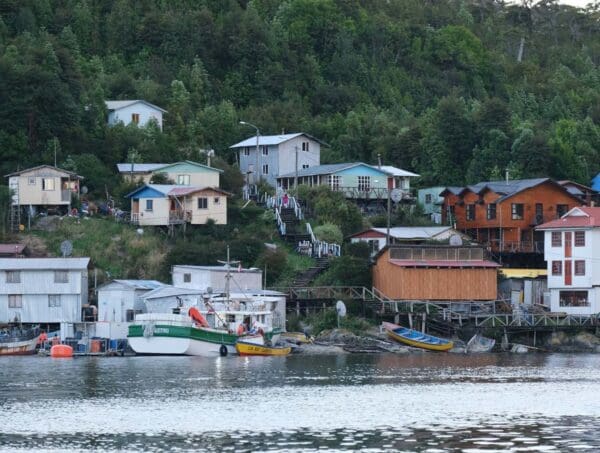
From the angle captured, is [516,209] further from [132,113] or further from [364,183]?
[132,113]

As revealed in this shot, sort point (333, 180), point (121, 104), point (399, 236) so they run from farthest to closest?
point (121, 104)
point (333, 180)
point (399, 236)

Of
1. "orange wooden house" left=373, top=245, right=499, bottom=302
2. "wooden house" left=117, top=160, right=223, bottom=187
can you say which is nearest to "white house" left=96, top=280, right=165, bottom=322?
"orange wooden house" left=373, top=245, right=499, bottom=302

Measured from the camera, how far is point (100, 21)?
124000 millimetres

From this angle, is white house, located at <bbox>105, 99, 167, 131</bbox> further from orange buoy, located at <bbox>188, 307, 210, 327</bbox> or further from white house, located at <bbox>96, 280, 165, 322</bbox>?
orange buoy, located at <bbox>188, 307, 210, 327</bbox>

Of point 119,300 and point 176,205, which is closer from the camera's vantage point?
point 119,300

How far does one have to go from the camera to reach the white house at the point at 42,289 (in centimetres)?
7956

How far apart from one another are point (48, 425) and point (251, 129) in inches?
2532

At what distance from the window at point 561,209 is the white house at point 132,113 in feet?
91.4

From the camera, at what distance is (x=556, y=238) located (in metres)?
85.7

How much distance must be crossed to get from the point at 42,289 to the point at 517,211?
3062 centimetres

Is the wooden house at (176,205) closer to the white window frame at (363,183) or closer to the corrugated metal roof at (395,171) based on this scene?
the white window frame at (363,183)

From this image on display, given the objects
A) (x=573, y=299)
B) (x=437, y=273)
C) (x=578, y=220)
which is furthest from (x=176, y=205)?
(x=573, y=299)

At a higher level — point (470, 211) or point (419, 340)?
point (470, 211)

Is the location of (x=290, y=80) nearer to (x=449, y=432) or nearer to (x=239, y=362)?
(x=239, y=362)
